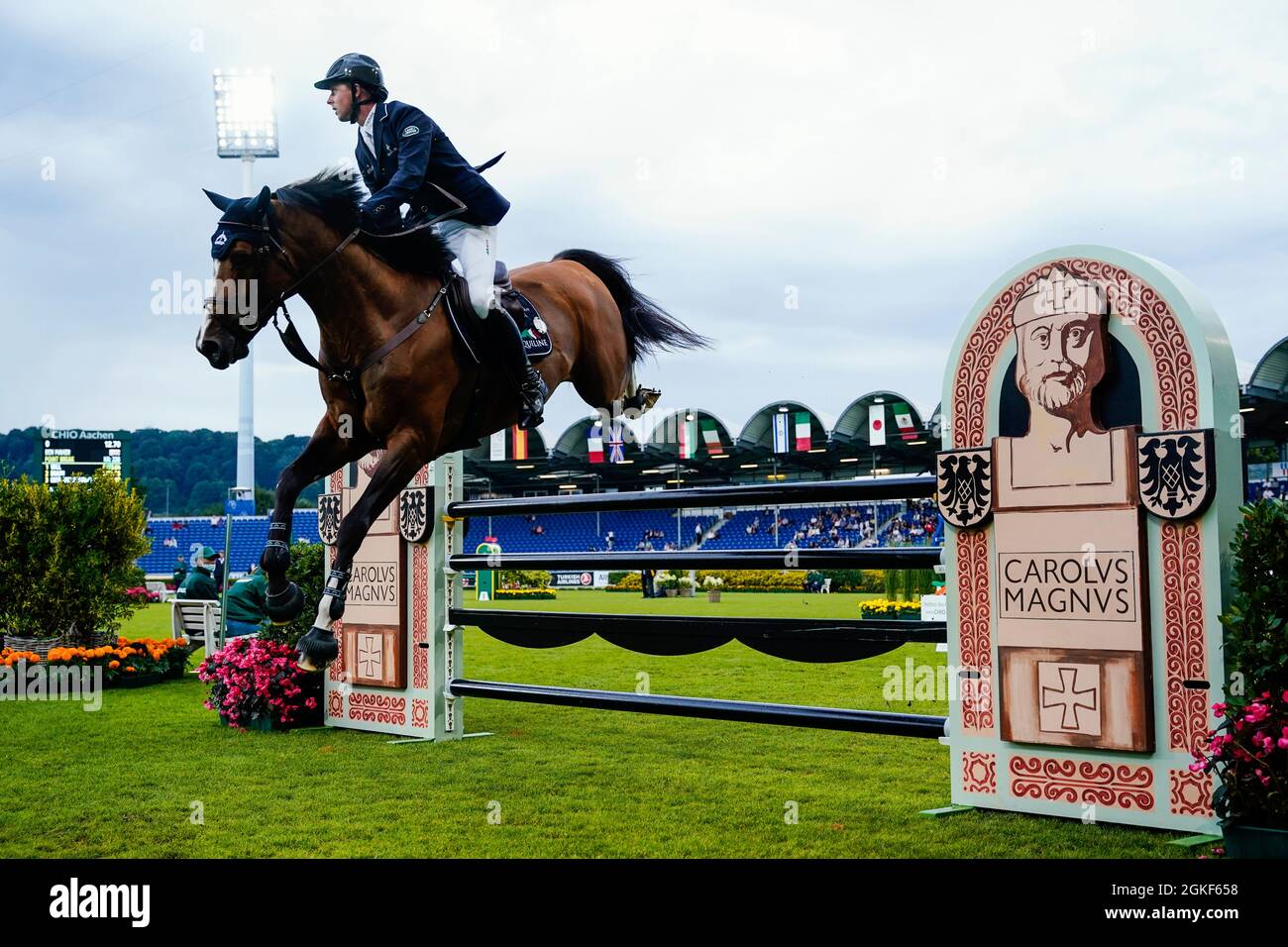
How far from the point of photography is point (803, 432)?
27578mm

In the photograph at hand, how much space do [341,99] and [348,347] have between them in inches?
37.3

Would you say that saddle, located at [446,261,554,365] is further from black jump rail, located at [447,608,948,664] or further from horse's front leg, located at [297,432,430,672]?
black jump rail, located at [447,608,948,664]

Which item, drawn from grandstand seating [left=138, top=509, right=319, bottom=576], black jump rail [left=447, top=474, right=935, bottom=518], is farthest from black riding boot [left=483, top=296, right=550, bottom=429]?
grandstand seating [left=138, top=509, right=319, bottom=576]

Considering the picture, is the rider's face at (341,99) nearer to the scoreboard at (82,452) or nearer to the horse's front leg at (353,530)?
the horse's front leg at (353,530)

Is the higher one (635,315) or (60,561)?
(635,315)

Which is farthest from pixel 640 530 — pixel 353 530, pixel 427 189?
pixel 353 530

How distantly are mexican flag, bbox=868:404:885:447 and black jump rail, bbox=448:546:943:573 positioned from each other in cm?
2215

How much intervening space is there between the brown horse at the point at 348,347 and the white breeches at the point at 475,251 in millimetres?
85

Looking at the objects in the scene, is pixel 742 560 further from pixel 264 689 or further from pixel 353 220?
pixel 264 689

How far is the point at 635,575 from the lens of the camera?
32.2 meters

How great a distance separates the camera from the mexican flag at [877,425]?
2731 centimetres

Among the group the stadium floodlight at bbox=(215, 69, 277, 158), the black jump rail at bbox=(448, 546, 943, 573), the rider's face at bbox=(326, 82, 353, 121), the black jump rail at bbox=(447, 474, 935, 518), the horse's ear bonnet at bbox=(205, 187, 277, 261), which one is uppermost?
the stadium floodlight at bbox=(215, 69, 277, 158)

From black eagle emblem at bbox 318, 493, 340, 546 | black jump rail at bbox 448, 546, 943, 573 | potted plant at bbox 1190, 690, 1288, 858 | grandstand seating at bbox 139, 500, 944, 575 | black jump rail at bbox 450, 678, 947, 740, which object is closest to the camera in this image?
potted plant at bbox 1190, 690, 1288, 858

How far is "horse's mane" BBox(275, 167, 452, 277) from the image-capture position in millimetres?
3961
